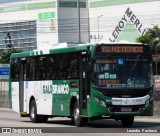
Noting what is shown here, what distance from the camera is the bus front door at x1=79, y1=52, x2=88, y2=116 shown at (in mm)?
21911

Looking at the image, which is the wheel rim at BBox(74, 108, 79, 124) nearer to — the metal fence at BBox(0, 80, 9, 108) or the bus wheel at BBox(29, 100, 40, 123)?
the bus wheel at BBox(29, 100, 40, 123)

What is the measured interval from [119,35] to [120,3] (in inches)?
276

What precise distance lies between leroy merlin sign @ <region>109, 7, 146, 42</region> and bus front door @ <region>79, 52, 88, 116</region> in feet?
339

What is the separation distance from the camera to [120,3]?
131375mm

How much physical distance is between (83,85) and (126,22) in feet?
354

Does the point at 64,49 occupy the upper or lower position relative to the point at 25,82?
upper

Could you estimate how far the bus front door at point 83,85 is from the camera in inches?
863

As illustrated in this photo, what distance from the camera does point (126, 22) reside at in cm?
12900

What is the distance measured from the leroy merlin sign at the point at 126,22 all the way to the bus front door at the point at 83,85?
103 meters

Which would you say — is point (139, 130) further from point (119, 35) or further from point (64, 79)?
point (119, 35)

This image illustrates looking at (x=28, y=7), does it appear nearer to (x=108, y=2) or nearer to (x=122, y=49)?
(x=108, y=2)

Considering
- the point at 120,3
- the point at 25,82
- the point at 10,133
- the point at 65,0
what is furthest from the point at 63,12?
the point at 10,133

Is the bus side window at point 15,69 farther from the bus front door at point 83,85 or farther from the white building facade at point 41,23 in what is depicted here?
the white building facade at point 41,23

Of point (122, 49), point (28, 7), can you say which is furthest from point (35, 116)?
point (28, 7)
